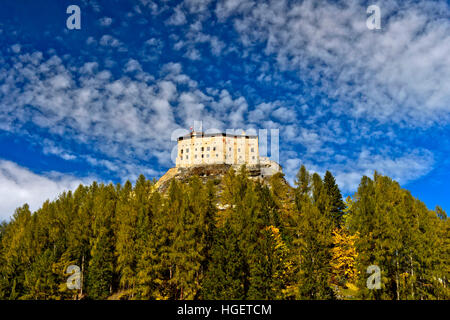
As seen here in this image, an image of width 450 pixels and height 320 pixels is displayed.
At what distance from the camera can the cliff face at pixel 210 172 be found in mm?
118312

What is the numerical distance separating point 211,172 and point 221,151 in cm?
1323

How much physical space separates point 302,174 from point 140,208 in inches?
1127

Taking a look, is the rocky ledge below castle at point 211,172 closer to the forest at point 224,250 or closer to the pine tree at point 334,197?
the pine tree at point 334,197

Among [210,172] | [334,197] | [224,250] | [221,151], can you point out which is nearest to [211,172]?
[210,172]

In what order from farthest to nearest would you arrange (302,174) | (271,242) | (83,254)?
(302,174)
(83,254)
(271,242)

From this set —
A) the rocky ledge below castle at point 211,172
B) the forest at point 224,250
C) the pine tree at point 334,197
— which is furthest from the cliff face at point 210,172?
the forest at point 224,250

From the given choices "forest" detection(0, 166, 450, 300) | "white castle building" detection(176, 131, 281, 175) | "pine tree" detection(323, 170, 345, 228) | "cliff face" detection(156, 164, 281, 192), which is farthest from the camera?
"white castle building" detection(176, 131, 281, 175)

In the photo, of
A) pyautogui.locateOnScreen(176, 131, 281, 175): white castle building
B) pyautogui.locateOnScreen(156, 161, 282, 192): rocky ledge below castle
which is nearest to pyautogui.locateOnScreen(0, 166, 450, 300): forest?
pyautogui.locateOnScreen(156, 161, 282, 192): rocky ledge below castle

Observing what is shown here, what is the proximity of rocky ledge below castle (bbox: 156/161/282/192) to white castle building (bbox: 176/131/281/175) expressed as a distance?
18.1 inches

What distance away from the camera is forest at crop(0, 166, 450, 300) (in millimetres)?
33344

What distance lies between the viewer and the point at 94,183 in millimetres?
66500

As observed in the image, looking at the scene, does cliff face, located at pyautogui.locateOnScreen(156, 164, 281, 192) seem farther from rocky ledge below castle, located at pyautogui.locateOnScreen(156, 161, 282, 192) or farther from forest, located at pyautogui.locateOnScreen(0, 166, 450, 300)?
forest, located at pyautogui.locateOnScreen(0, 166, 450, 300)
